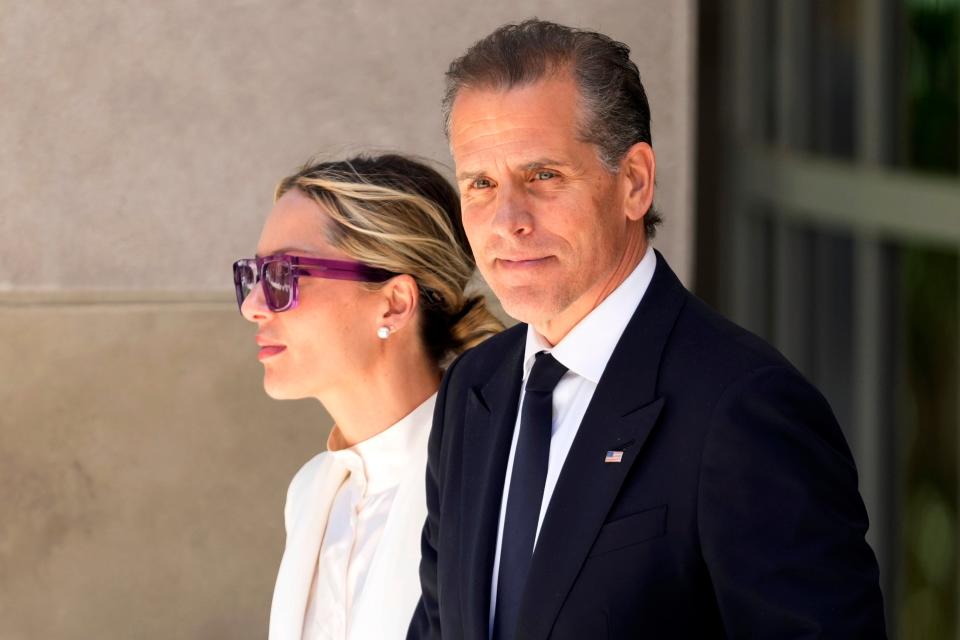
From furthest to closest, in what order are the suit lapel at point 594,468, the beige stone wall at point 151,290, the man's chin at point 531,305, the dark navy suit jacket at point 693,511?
the beige stone wall at point 151,290 < the man's chin at point 531,305 < the suit lapel at point 594,468 < the dark navy suit jacket at point 693,511

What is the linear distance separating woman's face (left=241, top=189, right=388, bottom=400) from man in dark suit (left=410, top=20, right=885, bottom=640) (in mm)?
614

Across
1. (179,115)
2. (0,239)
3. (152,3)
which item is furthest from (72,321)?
(152,3)

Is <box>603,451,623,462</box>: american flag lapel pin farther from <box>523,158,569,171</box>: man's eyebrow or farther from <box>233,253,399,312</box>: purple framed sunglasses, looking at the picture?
<box>233,253,399,312</box>: purple framed sunglasses

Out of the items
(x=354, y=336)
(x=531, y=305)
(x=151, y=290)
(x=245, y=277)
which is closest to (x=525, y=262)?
(x=531, y=305)

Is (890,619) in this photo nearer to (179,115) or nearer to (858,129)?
(858,129)

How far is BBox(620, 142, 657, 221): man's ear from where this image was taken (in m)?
2.29

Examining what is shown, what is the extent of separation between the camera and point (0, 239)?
4.30 meters

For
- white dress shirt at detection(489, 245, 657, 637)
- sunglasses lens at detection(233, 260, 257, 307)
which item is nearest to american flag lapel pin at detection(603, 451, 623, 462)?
white dress shirt at detection(489, 245, 657, 637)

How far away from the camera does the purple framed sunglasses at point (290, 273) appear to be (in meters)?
3.07

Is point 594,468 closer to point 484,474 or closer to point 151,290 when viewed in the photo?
point 484,474

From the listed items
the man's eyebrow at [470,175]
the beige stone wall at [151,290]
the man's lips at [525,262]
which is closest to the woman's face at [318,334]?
the man's eyebrow at [470,175]

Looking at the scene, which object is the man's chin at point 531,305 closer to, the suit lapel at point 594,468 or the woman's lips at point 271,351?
the suit lapel at point 594,468

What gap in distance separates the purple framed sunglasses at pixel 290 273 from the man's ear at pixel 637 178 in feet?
3.14

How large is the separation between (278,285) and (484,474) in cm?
100
